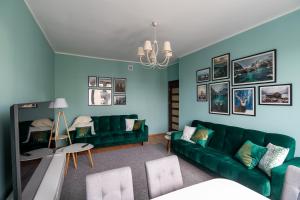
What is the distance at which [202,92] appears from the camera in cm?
397

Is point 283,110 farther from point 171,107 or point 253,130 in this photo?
point 171,107

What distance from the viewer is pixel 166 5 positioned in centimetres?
219

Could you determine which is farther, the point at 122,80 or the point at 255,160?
the point at 122,80

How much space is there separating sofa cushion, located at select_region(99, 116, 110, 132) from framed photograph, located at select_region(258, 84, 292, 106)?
3958 millimetres

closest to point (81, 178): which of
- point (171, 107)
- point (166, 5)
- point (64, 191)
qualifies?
point (64, 191)

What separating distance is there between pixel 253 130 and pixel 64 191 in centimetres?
336

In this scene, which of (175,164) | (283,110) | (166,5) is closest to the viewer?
(175,164)

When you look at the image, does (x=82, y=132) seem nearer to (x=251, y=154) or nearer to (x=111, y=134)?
(x=111, y=134)

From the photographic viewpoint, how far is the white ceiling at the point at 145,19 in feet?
7.08

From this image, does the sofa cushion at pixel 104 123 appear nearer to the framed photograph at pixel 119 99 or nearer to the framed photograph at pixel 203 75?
the framed photograph at pixel 119 99

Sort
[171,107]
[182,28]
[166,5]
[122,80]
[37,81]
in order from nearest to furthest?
[166,5] → [37,81] → [182,28] → [122,80] → [171,107]

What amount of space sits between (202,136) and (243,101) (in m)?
1.09

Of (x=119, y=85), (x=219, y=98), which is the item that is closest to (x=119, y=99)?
(x=119, y=85)

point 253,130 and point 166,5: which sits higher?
point 166,5
